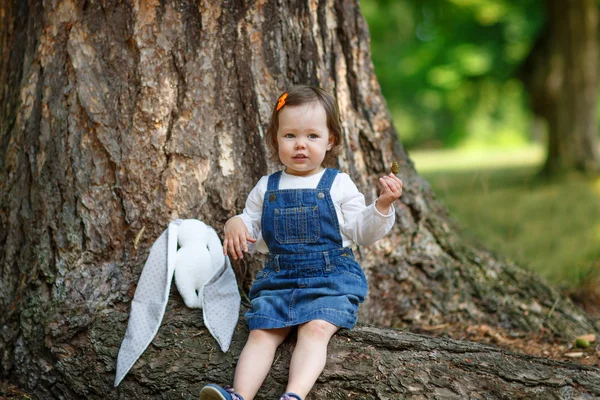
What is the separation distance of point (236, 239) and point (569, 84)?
27.8ft

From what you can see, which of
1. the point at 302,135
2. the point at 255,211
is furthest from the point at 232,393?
the point at 302,135

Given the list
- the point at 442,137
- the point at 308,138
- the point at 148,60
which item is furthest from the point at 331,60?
the point at 442,137

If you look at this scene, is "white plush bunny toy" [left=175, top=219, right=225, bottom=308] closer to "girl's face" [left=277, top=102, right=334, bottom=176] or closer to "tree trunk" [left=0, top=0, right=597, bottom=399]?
"tree trunk" [left=0, top=0, right=597, bottom=399]

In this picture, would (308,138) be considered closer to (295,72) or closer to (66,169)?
(295,72)

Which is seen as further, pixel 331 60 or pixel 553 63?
pixel 553 63

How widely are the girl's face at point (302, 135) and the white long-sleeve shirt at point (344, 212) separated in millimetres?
74

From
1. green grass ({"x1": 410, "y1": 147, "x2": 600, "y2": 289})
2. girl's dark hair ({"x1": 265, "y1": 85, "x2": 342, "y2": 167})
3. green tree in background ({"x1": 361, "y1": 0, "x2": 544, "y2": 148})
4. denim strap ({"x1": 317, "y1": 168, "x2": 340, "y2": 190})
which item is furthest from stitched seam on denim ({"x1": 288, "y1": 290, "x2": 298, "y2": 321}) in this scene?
green tree in background ({"x1": 361, "y1": 0, "x2": 544, "y2": 148})

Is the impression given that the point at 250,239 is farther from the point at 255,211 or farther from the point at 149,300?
the point at 149,300

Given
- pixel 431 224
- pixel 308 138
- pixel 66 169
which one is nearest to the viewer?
pixel 308 138

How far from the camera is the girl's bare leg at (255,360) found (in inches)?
87.2

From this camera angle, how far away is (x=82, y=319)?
8.33 feet

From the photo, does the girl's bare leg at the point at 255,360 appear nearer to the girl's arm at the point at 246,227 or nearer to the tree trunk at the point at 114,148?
the tree trunk at the point at 114,148

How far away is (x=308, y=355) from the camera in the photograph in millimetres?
2217

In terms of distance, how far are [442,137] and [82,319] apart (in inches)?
1267
